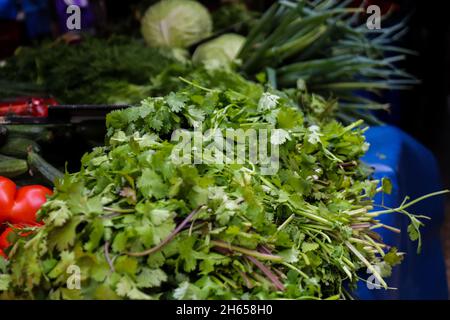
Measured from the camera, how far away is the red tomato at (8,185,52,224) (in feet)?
5.88

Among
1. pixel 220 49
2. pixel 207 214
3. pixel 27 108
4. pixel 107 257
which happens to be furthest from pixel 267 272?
pixel 220 49

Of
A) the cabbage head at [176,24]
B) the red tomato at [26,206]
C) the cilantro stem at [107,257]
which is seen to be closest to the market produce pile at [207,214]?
the cilantro stem at [107,257]

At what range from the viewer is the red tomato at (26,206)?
5.88 feet

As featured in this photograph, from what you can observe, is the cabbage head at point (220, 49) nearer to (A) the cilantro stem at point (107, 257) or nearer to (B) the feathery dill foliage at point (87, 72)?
(B) the feathery dill foliage at point (87, 72)

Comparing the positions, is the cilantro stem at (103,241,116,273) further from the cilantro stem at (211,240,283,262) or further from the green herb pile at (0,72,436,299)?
the cilantro stem at (211,240,283,262)

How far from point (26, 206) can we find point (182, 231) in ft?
2.56

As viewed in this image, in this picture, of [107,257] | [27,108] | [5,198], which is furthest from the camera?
[27,108]

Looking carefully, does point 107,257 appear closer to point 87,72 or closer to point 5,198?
point 5,198

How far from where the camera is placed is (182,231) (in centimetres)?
122

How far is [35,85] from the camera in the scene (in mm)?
2934

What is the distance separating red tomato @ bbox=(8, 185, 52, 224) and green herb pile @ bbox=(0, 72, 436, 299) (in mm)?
363

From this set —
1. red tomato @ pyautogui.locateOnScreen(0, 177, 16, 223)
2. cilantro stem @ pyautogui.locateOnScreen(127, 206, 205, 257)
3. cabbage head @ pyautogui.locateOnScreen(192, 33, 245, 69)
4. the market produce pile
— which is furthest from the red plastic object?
cilantro stem @ pyautogui.locateOnScreen(127, 206, 205, 257)

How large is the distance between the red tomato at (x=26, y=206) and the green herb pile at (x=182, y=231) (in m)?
0.36
